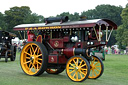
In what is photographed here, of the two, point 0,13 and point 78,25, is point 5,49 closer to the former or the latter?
point 78,25

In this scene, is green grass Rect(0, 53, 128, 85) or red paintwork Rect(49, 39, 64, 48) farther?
red paintwork Rect(49, 39, 64, 48)

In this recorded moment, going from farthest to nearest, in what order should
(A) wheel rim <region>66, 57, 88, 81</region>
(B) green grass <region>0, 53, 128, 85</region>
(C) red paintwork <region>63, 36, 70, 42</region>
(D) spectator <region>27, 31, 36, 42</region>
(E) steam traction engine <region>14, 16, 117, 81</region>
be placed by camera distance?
(D) spectator <region>27, 31, 36, 42</region>
(C) red paintwork <region>63, 36, 70, 42</region>
(E) steam traction engine <region>14, 16, 117, 81</region>
(A) wheel rim <region>66, 57, 88, 81</region>
(B) green grass <region>0, 53, 128, 85</region>

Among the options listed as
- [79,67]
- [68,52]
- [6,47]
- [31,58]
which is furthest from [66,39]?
[6,47]

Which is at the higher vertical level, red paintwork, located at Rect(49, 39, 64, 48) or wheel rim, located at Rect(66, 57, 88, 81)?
red paintwork, located at Rect(49, 39, 64, 48)

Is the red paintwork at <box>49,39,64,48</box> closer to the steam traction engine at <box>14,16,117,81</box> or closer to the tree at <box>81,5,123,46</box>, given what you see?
the steam traction engine at <box>14,16,117,81</box>

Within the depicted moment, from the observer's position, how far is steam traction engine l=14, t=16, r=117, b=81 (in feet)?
28.7

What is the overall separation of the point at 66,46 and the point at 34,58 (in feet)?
4.52

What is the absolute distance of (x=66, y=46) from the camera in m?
9.70

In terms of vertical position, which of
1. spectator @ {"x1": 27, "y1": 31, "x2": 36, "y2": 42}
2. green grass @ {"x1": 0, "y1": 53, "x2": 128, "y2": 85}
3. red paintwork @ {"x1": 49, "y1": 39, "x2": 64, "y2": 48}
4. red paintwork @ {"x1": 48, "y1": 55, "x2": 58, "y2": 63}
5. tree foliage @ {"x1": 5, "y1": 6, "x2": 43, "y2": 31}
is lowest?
green grass @ {"x1": 0, "y1": 53, "x2": 128, "y2": 85}

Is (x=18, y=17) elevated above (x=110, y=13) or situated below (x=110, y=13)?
below

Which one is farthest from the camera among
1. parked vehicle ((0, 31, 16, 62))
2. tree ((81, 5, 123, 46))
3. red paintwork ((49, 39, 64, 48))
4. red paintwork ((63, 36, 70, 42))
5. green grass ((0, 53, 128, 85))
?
tree ((81, 5, 123, 46))

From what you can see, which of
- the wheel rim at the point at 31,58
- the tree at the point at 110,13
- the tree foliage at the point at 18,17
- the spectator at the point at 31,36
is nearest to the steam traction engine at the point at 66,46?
the wheel rim at the point at 31,58

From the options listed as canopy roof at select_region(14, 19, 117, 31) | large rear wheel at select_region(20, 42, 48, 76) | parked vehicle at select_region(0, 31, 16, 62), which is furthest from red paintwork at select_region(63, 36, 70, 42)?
parked vehicle at select_region(0, 31, 16, 62)

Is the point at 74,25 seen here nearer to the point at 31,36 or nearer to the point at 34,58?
the point at 34,58
